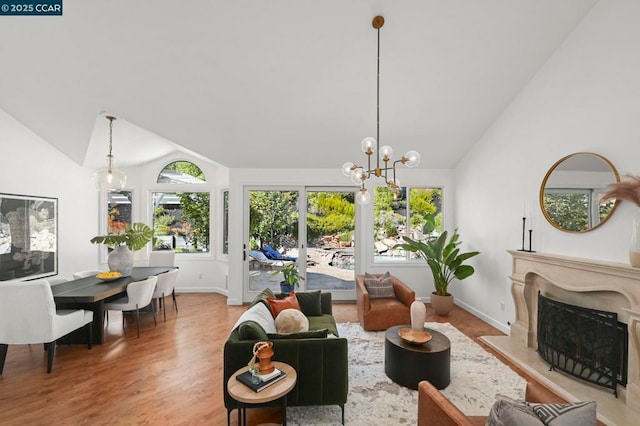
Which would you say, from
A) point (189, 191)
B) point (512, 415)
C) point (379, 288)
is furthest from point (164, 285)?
point (512, 415)

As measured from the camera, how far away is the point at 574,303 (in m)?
3.33

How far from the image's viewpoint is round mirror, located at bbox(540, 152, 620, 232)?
10.0 feet

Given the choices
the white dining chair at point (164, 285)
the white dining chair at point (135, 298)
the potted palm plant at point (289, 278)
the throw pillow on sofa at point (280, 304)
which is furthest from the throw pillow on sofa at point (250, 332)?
the white dining chair at point (164, 285)

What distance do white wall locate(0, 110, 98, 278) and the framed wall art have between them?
13 cm

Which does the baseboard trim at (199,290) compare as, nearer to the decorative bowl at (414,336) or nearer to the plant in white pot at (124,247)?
the plant in white pot at (124,247)

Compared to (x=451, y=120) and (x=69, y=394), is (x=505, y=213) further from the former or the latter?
(x=69, y=394)

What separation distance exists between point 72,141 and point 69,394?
3.77 m

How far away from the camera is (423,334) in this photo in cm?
317

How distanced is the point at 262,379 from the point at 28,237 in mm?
4750

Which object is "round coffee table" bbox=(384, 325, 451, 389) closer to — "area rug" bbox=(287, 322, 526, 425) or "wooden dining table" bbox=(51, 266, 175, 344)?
"area rug" bbox=(287, 322, 526, 425)

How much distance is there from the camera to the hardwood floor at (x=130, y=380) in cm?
259

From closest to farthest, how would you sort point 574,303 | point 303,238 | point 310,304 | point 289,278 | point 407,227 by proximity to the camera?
point 574,303 < point 310,304 < point 289,278 < point 303,238 < point 407,227

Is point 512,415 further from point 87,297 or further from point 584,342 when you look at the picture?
point 87,297

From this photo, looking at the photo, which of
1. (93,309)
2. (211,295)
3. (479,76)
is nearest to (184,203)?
(211,295)
